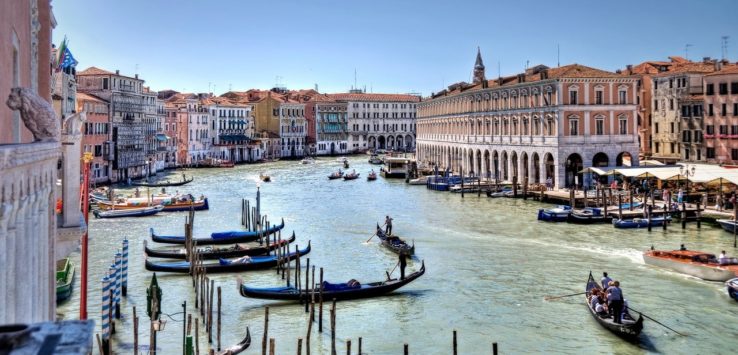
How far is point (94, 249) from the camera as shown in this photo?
19047mm

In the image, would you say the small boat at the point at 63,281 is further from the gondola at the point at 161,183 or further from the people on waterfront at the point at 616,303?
the gondola at the point at 161,183

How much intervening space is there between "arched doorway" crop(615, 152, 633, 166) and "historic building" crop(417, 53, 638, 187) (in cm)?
5

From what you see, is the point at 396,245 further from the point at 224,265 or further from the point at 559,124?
the point at 559,124

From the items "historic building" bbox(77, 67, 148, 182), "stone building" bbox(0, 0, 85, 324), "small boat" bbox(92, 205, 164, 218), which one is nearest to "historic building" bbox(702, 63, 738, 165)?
"small boat" bbox(92, 205, 164, 218)

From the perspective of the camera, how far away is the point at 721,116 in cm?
3259

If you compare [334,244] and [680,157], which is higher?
[680,157]

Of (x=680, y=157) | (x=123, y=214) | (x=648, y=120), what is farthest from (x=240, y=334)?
(x=648, y=120)

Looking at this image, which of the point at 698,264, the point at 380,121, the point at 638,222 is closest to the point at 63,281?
the point at 698,264

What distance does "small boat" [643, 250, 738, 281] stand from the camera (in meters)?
14.1

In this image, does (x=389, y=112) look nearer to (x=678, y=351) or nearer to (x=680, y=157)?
(x=680, y=157)

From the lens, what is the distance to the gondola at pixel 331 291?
12.9m

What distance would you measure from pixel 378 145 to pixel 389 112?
13.1 feet

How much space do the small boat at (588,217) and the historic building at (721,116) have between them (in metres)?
12.5

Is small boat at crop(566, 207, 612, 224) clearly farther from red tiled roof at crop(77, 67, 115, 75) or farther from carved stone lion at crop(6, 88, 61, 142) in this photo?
red tiled roof at crop(77, 67, 115, 75)
